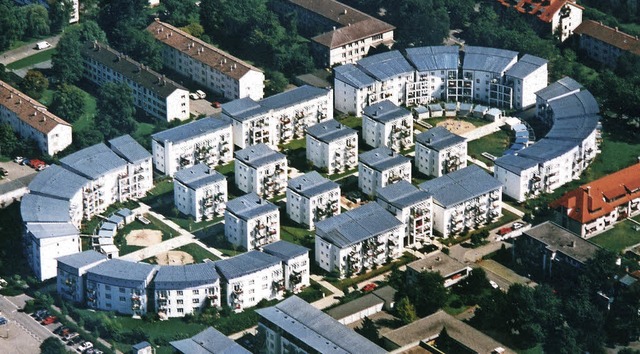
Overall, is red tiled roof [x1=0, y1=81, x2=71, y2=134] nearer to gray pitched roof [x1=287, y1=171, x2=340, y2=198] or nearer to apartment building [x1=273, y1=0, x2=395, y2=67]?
gray pitched roof [x1=287, y1=171, x2=340, y2=198]

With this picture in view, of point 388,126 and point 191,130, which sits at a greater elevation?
point 191,130

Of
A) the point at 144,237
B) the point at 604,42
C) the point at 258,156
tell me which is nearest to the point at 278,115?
the point at 258,156

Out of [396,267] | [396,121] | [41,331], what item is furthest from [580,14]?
[41,331]

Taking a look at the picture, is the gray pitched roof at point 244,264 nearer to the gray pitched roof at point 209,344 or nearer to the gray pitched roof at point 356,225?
the gray pitched roof at point 356,225

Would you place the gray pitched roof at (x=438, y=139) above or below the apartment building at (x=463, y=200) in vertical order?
above

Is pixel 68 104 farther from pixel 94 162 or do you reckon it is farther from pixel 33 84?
pixel 94 162

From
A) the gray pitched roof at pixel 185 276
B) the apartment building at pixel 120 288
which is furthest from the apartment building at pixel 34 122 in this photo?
the gray pitched roof at pixel 185 276
